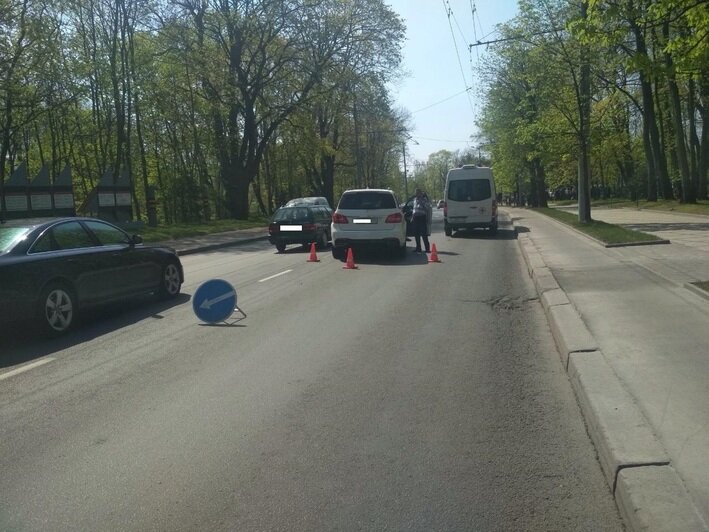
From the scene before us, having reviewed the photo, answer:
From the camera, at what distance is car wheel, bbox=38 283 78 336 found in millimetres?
8078

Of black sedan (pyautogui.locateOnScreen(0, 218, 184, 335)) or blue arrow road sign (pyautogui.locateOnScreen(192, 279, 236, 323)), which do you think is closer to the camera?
black sedan (pyautogui.locateOnScreen(0, 218, 184, 335))

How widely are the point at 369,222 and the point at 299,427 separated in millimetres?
12552

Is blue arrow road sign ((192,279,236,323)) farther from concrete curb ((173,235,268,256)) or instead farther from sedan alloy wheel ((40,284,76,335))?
concrete curb ((173,235,268,256))

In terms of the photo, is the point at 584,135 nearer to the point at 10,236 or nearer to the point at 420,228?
the point at 420,228

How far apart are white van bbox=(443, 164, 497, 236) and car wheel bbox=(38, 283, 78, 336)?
18.5 metres

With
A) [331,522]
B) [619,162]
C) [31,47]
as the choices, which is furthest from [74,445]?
[619,162]

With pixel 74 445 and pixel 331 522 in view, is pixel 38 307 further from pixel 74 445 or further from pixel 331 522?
pixel 331 522

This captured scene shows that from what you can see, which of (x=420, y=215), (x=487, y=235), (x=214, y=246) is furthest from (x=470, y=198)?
(x=214, y=246)

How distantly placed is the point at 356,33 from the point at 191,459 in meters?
40.7

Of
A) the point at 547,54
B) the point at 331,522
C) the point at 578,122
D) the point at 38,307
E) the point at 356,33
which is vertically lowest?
the point at 331,522

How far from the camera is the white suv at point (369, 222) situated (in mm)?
17312

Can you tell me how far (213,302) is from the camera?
8.92 meters

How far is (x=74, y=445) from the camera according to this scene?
476 centimetres

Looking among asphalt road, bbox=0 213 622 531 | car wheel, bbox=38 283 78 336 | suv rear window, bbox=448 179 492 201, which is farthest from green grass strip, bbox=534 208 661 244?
car wheel, bbox=38 283 78 336
